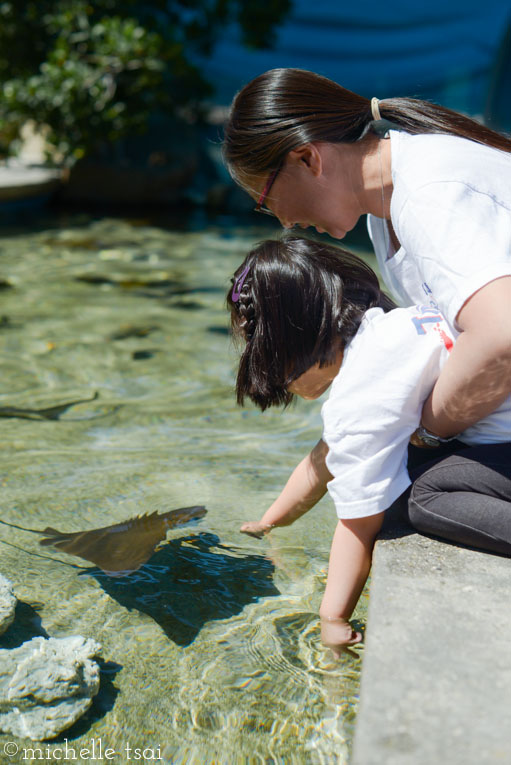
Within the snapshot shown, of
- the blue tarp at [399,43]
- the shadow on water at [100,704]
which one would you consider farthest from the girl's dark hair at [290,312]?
the blue tarp at [399,43]

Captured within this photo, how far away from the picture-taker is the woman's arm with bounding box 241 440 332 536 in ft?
6.68

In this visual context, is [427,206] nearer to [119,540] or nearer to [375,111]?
[375,111]

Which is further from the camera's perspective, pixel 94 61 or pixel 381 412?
pixel 94 61

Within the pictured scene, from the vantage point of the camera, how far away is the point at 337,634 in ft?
5.69

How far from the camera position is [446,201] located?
156 cm

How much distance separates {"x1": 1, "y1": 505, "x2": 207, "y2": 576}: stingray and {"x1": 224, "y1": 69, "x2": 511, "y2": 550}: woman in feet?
2.65

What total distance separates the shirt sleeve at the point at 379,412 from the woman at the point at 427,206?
6cm

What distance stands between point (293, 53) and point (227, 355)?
397 inches

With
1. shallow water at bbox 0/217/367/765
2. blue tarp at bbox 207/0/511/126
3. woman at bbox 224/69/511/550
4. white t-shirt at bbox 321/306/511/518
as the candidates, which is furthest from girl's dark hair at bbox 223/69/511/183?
blue tarp at bbox 207/0/511/126

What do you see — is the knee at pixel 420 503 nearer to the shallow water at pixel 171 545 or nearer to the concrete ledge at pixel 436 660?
the concrete ledge at pixel 436 660

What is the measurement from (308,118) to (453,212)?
47 cm

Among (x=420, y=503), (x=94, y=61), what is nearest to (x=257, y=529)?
(x=420, y=503)

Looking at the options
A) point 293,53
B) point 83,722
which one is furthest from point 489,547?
point 293,53

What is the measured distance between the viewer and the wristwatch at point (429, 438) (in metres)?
1.77
